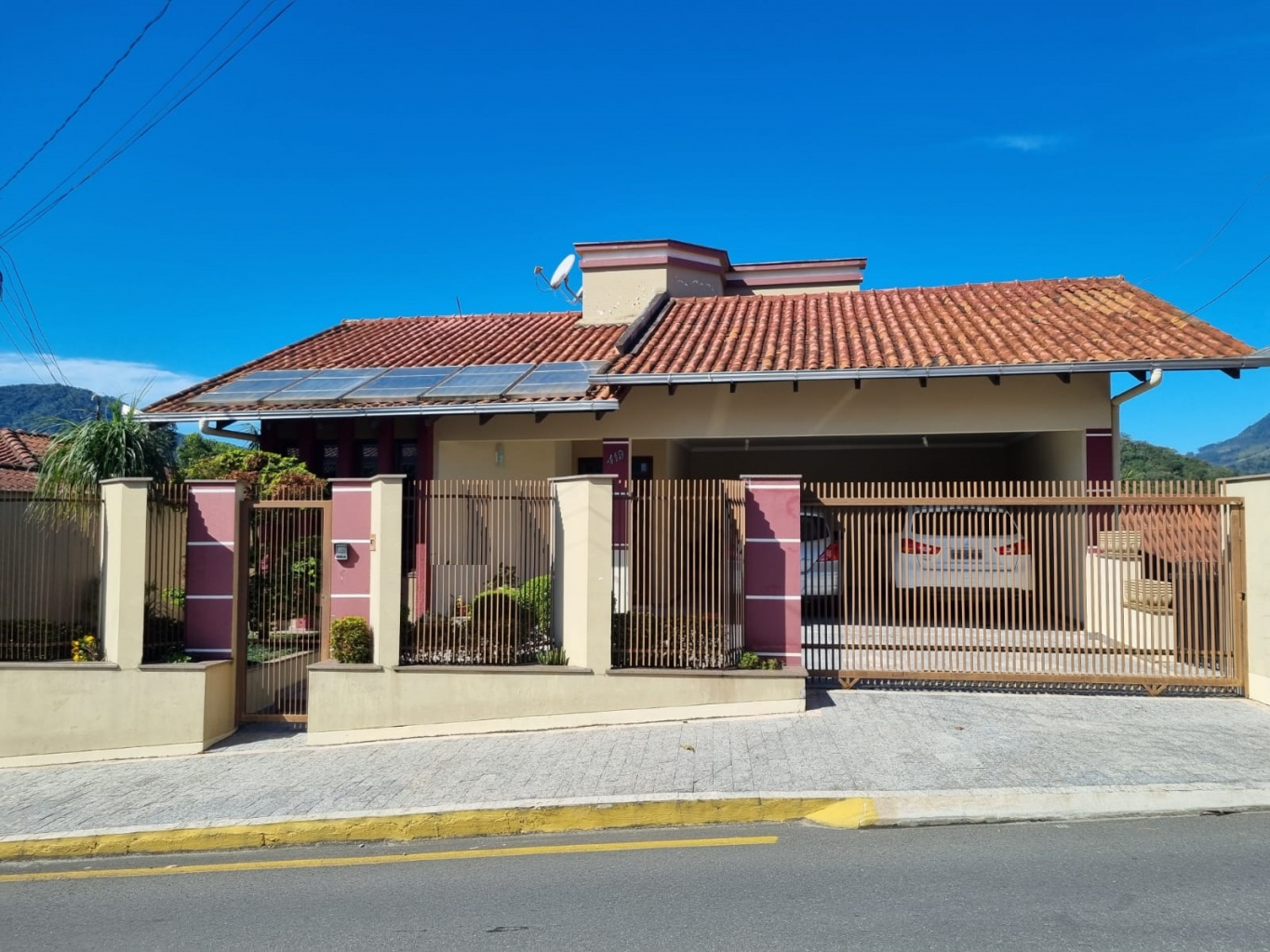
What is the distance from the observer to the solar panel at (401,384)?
1194 centimetres

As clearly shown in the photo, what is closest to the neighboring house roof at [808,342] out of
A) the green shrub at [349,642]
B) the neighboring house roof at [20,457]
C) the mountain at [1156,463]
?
the green shrub at [349,642]

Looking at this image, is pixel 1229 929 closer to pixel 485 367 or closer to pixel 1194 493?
pixel 1194 493

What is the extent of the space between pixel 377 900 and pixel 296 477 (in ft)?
22.8

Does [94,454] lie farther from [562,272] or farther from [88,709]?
[562,272]

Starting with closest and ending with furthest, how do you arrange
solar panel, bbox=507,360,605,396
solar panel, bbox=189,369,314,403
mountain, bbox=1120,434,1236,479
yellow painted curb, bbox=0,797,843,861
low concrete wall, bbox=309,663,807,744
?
yellow painted curb, bbox=0,797,843,861 → low concrete wall, bbox=309,663,807,744 → solar panel, bbox=507,360,605,396 → solar panel, bbox=189,369,314,403 → mountain, bbox=1120,434,1236,479

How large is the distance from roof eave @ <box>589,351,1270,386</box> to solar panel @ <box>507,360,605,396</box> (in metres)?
0.30

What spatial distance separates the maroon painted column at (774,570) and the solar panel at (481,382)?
423cm

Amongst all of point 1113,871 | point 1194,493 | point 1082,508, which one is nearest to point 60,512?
point 1113,871

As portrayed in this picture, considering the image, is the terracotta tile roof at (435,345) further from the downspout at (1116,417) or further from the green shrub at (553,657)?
the downspout at (1116,417)

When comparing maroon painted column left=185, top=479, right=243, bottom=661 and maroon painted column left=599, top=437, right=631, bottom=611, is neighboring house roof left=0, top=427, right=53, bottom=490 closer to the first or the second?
maroon painted column left=185, top=479, right=243, bottom=661

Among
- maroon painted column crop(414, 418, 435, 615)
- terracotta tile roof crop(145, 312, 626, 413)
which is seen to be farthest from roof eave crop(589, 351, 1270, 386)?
maroon painted column crop(414, 418, 435, 615)

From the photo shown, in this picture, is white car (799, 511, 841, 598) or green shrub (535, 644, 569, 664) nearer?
green shrub (535, 644, 569, 664)

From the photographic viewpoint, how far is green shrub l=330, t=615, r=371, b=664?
8.55 m

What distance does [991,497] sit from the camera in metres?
8.77
